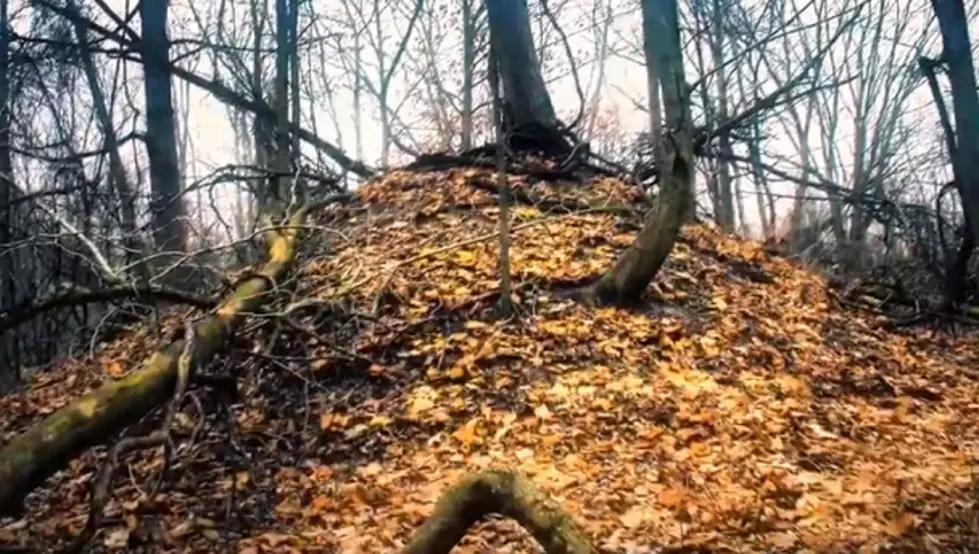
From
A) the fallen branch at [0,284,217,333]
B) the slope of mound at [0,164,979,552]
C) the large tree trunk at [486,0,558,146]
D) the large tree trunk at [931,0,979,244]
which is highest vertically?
the large tree trunk at [486,0,558,146]

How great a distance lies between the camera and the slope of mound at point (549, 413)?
404 centimetres

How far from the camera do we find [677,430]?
4.82m

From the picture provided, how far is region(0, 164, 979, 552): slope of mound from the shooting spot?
4039 mm

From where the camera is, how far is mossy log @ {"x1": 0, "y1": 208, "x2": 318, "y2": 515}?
365 centimetres

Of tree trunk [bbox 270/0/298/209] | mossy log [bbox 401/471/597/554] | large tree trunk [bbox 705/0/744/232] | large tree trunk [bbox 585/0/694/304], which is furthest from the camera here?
large tree trunk [bbox 705/0/744/232]

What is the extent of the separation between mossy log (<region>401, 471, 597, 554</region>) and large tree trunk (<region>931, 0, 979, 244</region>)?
444 cm

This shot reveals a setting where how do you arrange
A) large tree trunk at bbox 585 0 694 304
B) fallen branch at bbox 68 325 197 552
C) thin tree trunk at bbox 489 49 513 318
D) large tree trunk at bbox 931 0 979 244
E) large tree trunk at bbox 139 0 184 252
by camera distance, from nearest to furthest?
fallen branch at bbox 68 325 197 552
large tree trunk at bbox 931 0 979 244
thin tree trunk at bbox 489 49 513 318
large tree trunk at bbox 585 0 694 304
large tree trunk at bbox 139 0 184 252

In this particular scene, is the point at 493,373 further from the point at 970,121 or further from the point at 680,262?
the point at 970,121

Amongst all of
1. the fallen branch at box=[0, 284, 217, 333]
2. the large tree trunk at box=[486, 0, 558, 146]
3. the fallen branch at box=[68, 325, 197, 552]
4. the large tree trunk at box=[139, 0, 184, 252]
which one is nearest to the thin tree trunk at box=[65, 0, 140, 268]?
the large tree trunk at box=[139, 0, 184, 252]

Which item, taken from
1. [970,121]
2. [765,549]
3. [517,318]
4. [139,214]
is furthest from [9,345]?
[970,121]

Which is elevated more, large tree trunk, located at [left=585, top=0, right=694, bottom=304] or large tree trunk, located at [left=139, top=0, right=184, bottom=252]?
large tree trunk, located at [left=139, top=0, right=184, bottom=252]

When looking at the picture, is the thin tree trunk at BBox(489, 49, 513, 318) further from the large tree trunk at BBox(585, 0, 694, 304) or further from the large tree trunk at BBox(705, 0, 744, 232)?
the large tree trunk at BBox(705, 0, 744, 232)

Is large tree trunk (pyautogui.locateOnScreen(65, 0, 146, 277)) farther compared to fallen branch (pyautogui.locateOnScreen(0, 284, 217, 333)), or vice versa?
large tree trunk (pyautogui.locateOnScreen(65, 0, 146, 277))

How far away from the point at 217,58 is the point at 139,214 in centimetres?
343
